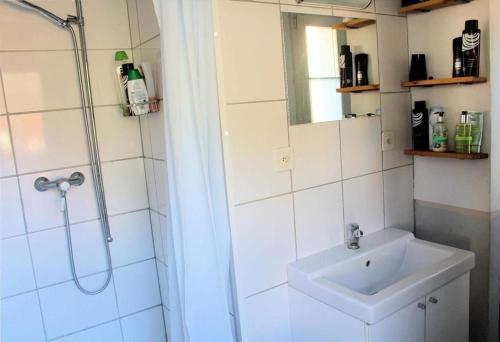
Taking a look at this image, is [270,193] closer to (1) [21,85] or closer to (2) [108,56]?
(2) [108,56]

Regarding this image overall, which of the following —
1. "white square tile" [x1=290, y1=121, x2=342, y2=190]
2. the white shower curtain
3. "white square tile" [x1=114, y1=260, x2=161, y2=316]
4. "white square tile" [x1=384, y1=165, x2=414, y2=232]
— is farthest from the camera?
"white square tile" [x1=384, y1=165, x2=414, y2=232]

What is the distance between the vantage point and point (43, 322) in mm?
1613

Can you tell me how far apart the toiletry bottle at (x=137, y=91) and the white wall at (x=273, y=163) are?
13.5 inches

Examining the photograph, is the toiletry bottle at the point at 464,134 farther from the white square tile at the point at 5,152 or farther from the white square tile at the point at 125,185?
the white square tile at the point at 5,152

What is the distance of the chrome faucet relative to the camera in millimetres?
1684

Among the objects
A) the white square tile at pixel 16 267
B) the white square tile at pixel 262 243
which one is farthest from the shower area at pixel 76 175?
the white square tile at pixel 262 243

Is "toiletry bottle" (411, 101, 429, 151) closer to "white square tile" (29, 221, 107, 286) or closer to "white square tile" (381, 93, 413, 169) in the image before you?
"white square tile" (381, 93, 413, 169)

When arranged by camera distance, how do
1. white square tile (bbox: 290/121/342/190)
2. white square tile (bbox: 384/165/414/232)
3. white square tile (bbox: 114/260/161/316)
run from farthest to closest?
white square tile (bbox: 384/165/414/232), white square tile (bbox: 114/260/161/316), white square tile (bbox: 290/121/342/190)

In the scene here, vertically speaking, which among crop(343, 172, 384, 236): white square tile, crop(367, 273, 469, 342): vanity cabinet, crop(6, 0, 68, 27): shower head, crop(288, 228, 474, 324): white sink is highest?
crop(6, 0, 68, 27): shower head

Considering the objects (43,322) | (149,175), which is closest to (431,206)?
(149,175)

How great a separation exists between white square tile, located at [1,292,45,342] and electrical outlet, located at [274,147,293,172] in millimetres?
1108

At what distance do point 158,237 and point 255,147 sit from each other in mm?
658

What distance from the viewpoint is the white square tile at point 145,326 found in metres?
1.81

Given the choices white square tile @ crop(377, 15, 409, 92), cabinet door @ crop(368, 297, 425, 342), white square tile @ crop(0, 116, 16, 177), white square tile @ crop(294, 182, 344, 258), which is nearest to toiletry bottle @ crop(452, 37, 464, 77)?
white square tile @ crop(377, 15, 409, 92)
